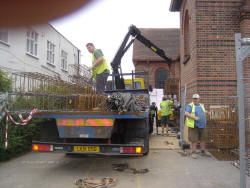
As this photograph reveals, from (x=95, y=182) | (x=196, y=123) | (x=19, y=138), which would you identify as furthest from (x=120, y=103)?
(x=19, y=138)

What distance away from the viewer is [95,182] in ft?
12.7

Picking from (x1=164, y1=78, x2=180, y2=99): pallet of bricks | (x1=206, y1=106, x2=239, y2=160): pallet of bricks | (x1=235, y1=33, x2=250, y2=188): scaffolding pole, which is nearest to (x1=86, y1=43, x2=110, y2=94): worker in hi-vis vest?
(x1=206, y1=106, x2=239, y2=160): pallet of bricks

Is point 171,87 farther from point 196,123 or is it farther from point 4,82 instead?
point 4,82

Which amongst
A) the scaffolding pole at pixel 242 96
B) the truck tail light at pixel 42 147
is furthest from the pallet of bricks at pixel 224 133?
the truck tail light at pixel 42 147

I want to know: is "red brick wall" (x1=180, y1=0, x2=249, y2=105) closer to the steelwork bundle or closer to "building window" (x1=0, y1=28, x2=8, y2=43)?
the steelwork bundle

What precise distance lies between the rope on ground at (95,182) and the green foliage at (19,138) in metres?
1.56

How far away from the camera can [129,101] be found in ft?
13.9

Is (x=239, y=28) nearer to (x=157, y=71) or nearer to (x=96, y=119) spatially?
(x=96, y=119)

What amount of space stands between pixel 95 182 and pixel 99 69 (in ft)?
10.6

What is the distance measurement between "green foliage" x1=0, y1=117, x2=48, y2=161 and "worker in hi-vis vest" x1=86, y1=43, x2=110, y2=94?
1841mm

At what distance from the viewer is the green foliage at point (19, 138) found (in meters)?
5.21

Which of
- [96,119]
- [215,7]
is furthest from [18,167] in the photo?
[215,7]

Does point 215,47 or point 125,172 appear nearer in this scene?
point 125,172

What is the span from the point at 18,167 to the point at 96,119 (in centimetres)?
229
